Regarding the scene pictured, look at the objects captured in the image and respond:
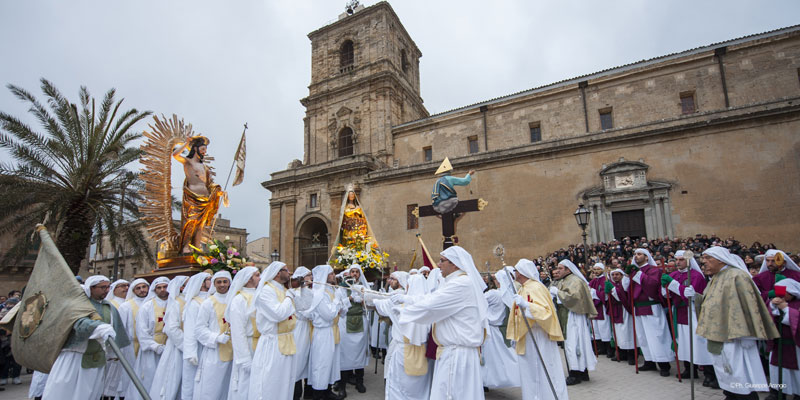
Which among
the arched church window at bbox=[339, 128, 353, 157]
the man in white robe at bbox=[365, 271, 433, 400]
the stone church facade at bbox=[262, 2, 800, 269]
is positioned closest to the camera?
the man in white robe at bbox=[365, 271, 433, 400]

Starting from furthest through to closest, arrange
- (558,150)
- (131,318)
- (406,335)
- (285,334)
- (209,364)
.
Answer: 1. (558,150)
2. (131,318)
3. (209,364)
4. (285,334)
5. (406,335)

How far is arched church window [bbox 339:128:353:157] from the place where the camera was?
98.1 ft

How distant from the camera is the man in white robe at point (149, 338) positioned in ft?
19.2

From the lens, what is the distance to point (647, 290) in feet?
24.9

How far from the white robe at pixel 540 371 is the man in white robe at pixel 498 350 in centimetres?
96

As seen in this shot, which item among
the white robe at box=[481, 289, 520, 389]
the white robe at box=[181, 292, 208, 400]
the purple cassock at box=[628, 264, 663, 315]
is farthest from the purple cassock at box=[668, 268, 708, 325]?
the white robe at box=[181, 292, 208, 400]

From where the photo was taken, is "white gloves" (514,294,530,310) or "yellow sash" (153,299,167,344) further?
"yellow sash" (153,299,167,344)

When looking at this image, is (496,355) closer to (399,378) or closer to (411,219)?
(399,378)

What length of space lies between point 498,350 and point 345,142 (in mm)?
24887

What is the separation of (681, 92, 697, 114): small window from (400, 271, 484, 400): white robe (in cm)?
2285

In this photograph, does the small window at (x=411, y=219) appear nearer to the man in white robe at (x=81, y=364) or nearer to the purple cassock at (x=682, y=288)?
the purple cassock at (x=682, y=288)

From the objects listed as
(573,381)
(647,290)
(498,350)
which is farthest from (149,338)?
(647,290)

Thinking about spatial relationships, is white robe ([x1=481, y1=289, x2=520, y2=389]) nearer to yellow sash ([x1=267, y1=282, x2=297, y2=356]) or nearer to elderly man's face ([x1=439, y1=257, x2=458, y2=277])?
elderly man's face ([x1=439, y1=257, x2=458, y2=277])

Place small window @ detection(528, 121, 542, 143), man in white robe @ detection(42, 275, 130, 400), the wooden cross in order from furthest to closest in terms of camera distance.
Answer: small window @ detection(528, 121, 542, 143) < the wooden cross < man in white robe @ detection(42, 275, 130, 400)
